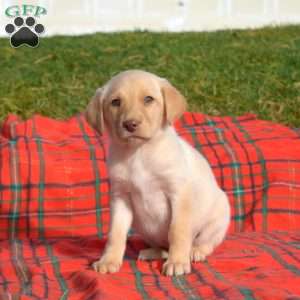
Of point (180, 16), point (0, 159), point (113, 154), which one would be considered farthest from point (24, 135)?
point (180, 16)

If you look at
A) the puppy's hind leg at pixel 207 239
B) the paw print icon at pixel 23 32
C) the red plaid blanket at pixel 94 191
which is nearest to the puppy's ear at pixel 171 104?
the puppy's hind leg at pixel 207 239

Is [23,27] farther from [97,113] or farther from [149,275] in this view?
[149,275]

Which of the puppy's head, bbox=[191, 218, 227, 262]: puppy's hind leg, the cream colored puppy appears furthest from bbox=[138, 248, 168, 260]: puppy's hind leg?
the puppy's head

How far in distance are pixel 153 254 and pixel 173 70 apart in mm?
3718

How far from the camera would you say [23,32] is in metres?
7.75

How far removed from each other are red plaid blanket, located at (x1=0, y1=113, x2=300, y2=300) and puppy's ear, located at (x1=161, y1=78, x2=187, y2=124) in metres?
0.82

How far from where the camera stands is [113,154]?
389 centimetres

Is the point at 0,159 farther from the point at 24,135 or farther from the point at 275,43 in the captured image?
the point at 275,43

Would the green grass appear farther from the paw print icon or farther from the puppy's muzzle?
the puppy's muzzle

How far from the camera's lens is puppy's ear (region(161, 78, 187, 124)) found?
3738 millimetres

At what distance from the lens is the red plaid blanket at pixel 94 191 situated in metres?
4.24

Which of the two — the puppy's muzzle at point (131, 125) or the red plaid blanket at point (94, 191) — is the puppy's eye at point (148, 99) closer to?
the puppy's muzzle at point (131, 125)

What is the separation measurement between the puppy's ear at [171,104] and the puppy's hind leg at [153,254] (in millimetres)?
764

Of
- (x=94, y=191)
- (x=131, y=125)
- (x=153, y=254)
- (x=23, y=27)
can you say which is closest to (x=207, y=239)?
(x=153, y=254)
